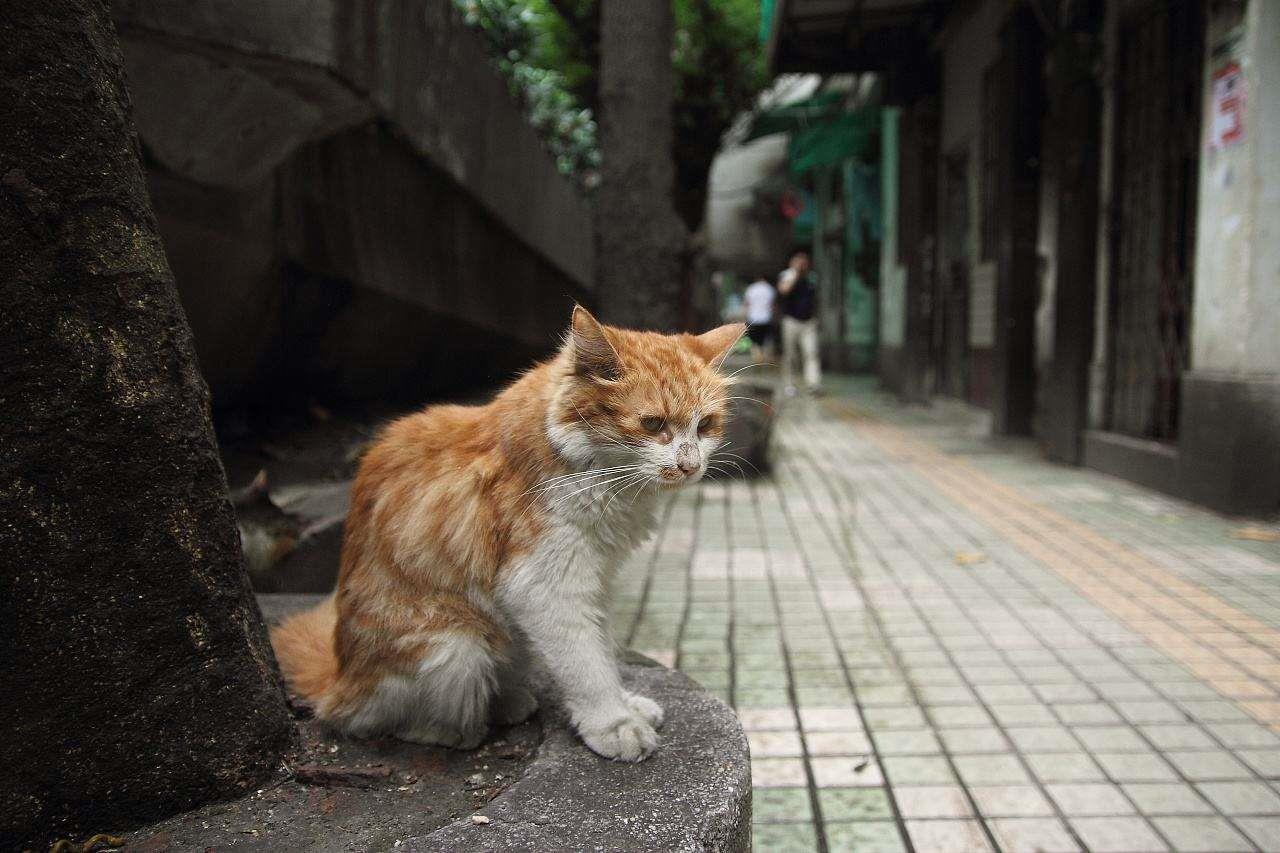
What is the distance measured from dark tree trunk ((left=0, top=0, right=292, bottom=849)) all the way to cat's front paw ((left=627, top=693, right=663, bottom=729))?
703 mm

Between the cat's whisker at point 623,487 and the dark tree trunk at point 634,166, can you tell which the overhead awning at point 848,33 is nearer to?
the dark tree trunk at point 634,166

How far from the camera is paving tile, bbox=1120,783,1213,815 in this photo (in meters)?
2.39

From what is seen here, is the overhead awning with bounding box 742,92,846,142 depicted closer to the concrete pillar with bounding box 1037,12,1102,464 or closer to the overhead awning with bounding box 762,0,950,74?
the overhead awning with bounding box 762,0,950,74

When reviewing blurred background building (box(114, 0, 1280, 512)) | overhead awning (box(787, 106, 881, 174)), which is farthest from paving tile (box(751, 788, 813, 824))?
overhead awning (box(787, 106, 881, 174))

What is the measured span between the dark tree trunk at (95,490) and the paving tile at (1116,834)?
2.02 meters

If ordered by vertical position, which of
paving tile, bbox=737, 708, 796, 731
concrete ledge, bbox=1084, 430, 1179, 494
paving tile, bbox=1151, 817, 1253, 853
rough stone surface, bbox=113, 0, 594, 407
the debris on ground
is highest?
rough stone surface, bbox=113, 0, 594, 407

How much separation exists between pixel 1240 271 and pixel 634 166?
366 cm

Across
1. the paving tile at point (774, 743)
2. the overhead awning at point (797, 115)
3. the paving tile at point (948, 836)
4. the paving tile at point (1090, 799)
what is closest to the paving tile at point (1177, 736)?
the paving tile at point (1090, 799)

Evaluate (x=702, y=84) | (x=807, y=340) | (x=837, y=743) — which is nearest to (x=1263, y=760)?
(x=837, y=743)

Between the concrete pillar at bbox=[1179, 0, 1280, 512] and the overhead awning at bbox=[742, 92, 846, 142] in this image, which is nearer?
the concrete pillar at bbox=[1179, 0, 1280, 512]

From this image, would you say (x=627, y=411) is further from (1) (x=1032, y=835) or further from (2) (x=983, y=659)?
(2) (x=983, y=659)

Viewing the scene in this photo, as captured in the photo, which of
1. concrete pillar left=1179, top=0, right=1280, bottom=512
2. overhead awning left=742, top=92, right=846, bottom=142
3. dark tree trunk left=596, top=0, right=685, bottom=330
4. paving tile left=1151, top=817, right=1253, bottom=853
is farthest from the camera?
overhead awning left=742, top=92, right=846, bottom=142

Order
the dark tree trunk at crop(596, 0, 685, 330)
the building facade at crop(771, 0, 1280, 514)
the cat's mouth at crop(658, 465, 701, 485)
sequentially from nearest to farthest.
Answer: the cat's mouth at crop(658, 465, 701, 485)
the building facade at crop(771, 0, 1280, 514)
the dark tree trunk at crop(596, 0, 685, 330)

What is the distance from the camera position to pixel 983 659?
11.2 feet
